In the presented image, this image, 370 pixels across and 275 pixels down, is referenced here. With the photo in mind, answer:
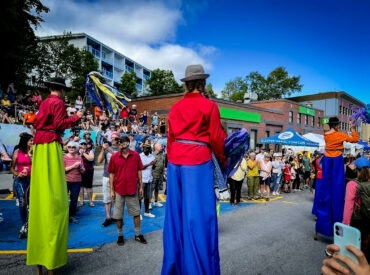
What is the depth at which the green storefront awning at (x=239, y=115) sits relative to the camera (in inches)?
991

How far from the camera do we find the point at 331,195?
466 centimetres

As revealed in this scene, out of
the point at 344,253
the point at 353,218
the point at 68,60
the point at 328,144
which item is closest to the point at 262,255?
the point at 353,218

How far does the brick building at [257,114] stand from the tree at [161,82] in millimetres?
7693

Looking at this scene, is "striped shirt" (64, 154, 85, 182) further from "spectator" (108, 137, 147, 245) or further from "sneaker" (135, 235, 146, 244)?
"sneaker" (135, 235, 146, 244)

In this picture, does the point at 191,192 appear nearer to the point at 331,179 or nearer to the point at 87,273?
the point at 87,273

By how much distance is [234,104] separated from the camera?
26.5 m

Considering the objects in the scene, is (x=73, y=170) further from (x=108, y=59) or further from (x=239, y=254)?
(x=108, y=59)

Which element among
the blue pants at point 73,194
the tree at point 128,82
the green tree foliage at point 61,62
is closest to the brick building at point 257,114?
the green tree foliage at point 61,62

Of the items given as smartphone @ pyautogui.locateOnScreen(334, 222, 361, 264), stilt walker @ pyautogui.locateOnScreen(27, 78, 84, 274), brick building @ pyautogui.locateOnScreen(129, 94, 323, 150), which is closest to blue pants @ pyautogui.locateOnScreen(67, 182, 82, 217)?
stilt walker @ pyautogui.locateOnScreen(27, 78, 84, 274)

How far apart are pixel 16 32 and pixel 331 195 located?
16640mm

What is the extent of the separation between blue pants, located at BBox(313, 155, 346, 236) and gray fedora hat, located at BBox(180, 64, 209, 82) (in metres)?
3.45

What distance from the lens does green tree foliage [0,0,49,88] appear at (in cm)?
1241

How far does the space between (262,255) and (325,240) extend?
1.94 meters

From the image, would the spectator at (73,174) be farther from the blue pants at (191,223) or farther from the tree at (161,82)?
the tree at (161,82)
